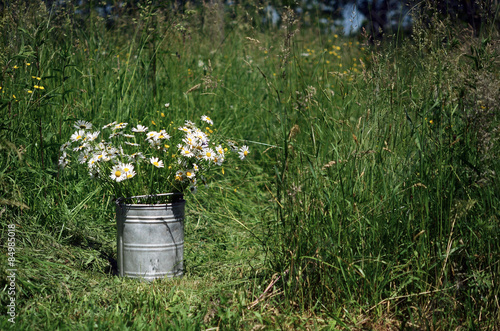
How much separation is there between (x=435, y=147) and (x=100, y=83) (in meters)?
2.70

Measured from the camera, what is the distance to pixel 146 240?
2.57m

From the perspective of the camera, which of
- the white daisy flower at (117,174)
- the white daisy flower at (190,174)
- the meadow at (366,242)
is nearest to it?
the meadow at (366,242)

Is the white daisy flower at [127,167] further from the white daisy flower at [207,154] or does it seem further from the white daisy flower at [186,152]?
the white daisy flower at [207,154]

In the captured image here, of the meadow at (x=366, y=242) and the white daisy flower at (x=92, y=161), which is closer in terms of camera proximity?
the meadow at (x=366, y=242)

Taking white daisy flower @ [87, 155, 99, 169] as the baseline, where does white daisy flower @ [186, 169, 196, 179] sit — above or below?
below

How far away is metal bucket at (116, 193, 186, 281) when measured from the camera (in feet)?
8.43

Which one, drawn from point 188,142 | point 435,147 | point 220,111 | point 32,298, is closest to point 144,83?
point 220,111

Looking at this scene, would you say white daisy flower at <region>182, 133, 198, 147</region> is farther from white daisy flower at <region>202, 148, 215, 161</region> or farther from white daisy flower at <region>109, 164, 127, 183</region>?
white daisy flower at <region>109, 164, 127, 183</region>

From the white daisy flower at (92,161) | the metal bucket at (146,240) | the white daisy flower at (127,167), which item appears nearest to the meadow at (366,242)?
the metal bucket at (146,240)

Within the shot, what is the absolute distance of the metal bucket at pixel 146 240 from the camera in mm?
2570

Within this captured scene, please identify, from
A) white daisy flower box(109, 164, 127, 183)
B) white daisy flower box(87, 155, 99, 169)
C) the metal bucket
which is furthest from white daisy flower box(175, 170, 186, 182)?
white daisy flower box(87, 155, 99, 169)

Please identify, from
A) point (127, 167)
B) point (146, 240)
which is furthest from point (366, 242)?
point (127, 167)

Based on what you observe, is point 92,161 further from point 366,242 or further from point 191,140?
point 366,242

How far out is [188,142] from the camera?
104 inches
